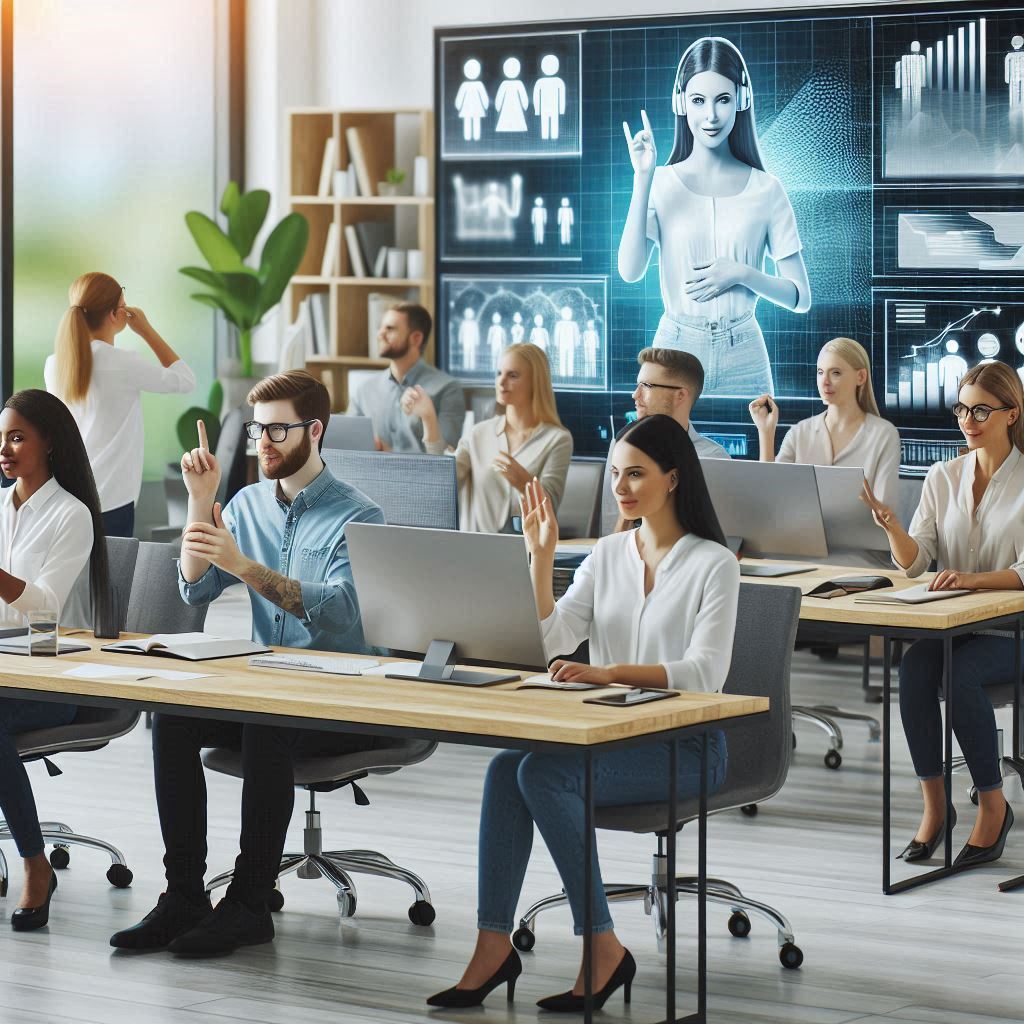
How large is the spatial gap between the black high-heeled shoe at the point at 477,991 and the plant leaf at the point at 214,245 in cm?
638

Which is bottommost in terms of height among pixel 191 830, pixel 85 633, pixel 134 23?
pixel 191 830

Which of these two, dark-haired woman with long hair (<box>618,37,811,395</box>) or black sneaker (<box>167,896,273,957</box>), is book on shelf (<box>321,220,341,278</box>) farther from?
black sneaker (<box>167,896,273,957</box>)

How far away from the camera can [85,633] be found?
455 cm

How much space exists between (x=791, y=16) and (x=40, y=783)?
460 centimetres

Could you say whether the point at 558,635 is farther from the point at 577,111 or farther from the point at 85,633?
the point at 577,111

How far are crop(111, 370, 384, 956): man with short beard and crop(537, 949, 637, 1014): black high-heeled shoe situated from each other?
2.30 feet

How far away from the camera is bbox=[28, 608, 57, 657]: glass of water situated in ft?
13.7

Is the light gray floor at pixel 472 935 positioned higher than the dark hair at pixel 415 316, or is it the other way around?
the dark hair at pixel 415 316

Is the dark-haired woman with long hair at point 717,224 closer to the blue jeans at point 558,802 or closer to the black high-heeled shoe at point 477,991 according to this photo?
the blue jeans at point 558,802

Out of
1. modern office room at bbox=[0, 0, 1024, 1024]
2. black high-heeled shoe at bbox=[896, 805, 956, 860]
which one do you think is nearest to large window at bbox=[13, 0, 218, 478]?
modern office room at bbox=[0, 0, 1024, 1024]

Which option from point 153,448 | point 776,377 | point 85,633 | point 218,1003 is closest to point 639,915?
point 218,1003

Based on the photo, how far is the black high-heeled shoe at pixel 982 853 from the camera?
4.89 metres

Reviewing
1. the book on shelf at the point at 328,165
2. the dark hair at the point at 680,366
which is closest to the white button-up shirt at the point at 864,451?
the dark hair at the point at 680,366

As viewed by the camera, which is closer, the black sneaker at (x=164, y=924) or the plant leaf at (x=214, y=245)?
the black sneaker at (x=164, y=924)
